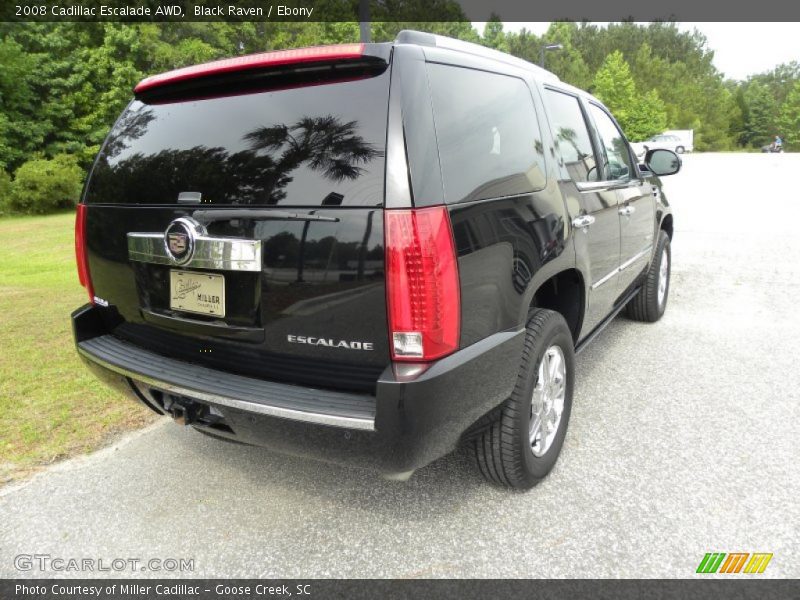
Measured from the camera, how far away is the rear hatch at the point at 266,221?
203 cm

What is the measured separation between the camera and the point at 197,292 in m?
2.30

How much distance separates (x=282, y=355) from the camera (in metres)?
2.21

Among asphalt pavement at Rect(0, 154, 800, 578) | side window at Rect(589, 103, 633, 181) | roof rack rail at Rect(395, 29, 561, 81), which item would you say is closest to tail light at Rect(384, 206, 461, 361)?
roof rack rail at Rect(395, 29, 561, 81)

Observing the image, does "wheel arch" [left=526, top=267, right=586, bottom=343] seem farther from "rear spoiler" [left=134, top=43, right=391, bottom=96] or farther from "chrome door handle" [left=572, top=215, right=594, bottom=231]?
"rear spoiler" [left=134, top=43, right=391, bottom=96]

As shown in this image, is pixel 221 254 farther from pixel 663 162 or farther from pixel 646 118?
pixel 646 118

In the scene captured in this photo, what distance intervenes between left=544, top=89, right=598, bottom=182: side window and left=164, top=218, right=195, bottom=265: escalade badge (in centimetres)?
192

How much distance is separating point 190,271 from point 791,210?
48.3 ft

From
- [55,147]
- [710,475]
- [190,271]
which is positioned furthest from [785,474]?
[55,147]

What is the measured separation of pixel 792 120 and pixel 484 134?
315ft

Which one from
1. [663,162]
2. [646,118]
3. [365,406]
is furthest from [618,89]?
[365,406]

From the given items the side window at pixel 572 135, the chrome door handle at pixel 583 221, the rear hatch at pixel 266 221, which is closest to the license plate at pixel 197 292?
the rear hatch at pixel 266 221

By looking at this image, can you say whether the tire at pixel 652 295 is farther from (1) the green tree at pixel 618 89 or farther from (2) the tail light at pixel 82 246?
(1) the green tree at pixel 618 89

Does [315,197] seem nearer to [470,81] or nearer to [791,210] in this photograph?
[470,81]

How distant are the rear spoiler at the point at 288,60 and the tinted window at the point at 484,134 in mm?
235
